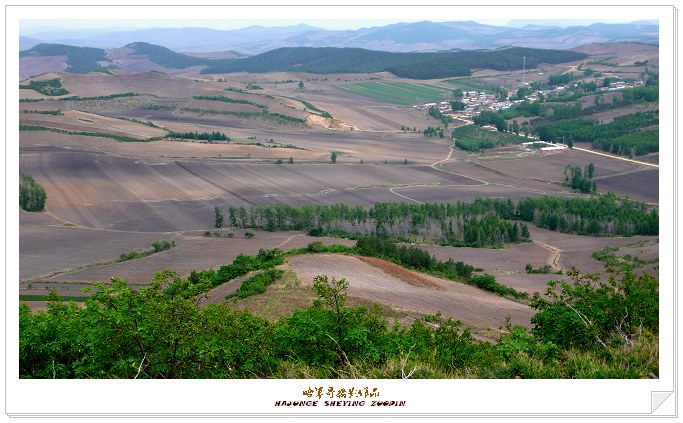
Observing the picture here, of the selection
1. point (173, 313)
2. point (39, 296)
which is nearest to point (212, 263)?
point (39, 296)

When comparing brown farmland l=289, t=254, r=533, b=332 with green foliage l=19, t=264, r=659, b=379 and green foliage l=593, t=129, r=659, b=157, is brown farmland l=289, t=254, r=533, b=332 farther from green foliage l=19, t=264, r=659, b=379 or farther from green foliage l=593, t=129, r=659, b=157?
green foliage l=593, t=129, r=659, b=157

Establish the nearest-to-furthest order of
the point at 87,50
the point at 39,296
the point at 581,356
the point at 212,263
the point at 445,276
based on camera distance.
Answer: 1. the point at 581,356
2. the point at 39,296
3. the point at 445,276
4. the point at 212,263
5. the point at 87,50

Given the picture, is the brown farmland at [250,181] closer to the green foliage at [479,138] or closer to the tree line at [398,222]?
the tree line at [398,222]

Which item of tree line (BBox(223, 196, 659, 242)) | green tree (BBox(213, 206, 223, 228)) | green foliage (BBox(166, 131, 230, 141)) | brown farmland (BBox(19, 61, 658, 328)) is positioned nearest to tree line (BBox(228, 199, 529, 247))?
tree line (BBox(223, 196, 659, 242))

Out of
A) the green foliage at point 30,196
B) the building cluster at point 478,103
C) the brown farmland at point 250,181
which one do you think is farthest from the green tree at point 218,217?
the building cluster at point 478,103

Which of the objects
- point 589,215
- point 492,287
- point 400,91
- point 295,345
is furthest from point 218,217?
point 400,91
